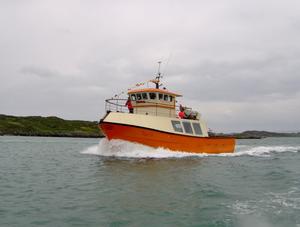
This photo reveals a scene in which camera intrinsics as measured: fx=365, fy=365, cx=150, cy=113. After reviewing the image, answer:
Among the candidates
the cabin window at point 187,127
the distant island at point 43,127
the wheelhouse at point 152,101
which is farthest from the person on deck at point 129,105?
the distant island at point 43,127

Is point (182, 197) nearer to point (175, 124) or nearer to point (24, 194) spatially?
point (24, 194)

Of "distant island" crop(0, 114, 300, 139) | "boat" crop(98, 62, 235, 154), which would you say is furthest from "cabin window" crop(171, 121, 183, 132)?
"distant island" crop(0, 114, 300, 139)

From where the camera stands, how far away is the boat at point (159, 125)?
78.2 ft

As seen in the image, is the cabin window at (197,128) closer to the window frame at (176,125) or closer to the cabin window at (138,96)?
the window frame at (176,125)

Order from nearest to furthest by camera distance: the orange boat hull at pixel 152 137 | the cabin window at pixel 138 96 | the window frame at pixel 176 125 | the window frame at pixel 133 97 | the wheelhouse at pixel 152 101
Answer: the orange boat hull at pixel 152 137 → the window frame at pixel 176 125 → the wheelhouse at pixel 152 101 → the cabin window at pixel 138 96 → the window frame at pixel 133 97

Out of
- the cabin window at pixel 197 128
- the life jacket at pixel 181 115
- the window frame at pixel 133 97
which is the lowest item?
the cabin window at pixel 197 128

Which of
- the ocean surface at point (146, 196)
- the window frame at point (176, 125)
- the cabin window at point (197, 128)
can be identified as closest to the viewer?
the ocean surface at point (146, 196)

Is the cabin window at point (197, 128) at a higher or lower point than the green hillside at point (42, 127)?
lower

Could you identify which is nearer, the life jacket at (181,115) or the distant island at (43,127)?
the life jacket at (181,115)

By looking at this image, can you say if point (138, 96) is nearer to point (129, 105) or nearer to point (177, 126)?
point (129, 105)

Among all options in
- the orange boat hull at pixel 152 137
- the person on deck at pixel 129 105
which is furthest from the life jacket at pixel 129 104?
the orange boat hull at pixel 152 137

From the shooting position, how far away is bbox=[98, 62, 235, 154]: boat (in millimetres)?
23822

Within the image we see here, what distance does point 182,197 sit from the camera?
11.6m

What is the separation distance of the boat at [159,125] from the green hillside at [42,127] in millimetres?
67138
